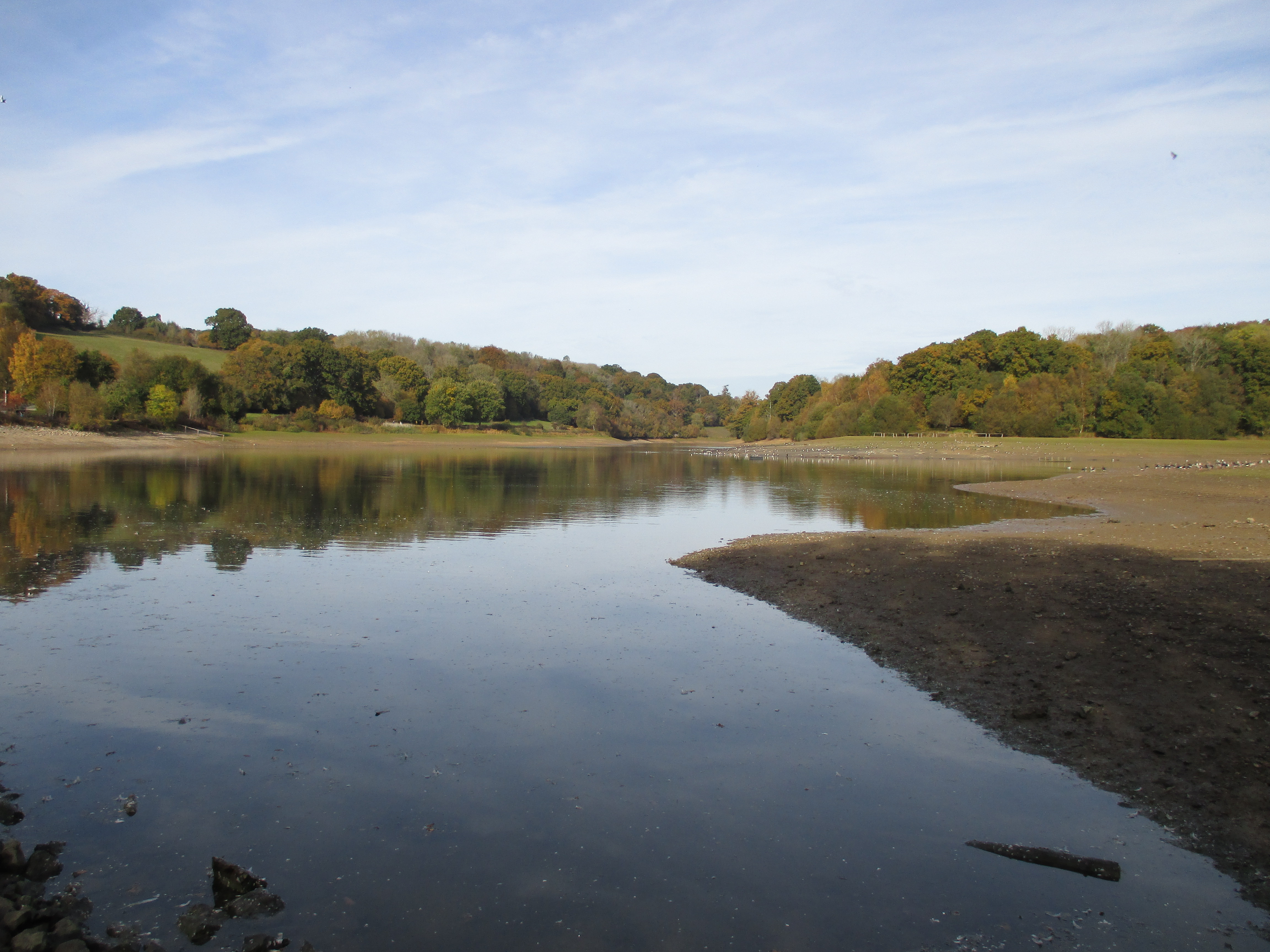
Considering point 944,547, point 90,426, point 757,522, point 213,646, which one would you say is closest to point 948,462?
point 757,522

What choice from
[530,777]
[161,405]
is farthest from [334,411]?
[530,777]

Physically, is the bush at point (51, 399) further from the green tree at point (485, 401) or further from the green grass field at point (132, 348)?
the green tree at point (485, 401)

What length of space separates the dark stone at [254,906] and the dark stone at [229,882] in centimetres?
5

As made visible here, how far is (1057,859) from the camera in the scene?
20.2 feet

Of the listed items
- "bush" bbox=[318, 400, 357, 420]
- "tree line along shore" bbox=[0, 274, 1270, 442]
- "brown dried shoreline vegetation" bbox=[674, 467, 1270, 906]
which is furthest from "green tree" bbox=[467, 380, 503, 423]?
"brown dried shoreline vegetation" bbox=[674, 467, 1270, 906]

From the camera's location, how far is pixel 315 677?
1030 cm

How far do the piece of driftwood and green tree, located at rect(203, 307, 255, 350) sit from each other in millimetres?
133332

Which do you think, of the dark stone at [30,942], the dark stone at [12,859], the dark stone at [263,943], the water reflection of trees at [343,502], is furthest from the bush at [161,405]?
the dark stone at [263,943]

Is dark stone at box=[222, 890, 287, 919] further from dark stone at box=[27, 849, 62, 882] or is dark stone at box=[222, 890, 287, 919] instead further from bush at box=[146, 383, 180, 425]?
bush at box=[146, 383, 180, 425]

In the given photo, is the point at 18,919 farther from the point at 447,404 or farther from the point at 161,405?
the point at 447,404

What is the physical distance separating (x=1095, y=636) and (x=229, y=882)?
35.5 ft

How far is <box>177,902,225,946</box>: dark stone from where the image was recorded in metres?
5.09

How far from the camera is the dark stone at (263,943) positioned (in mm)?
4969

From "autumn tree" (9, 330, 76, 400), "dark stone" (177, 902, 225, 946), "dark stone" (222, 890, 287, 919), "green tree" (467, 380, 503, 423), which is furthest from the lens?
"green tree" (467, 380, 503, 423)
